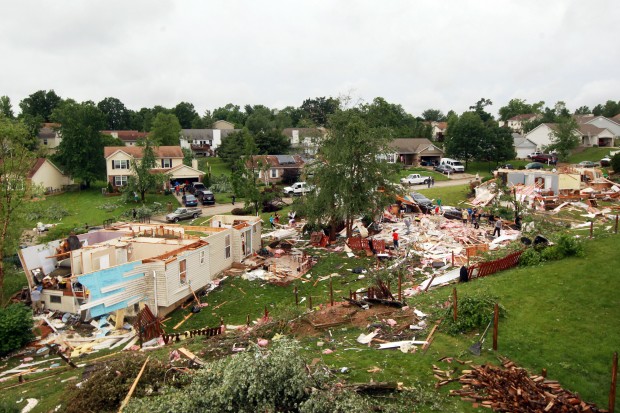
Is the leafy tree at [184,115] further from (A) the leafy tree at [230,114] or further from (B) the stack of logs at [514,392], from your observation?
(B) the stack of logs at [514,392]

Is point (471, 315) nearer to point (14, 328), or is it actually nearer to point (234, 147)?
point (14, 328)

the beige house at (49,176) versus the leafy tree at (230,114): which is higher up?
the leafy tree at (230,114)

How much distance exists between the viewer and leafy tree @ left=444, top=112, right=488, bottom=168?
59969 millimetres

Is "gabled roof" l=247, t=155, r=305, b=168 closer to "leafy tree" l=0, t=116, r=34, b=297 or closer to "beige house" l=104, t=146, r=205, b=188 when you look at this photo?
"beige house" l=104, t=146, r=205, b=188

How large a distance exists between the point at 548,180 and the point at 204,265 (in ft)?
99.2

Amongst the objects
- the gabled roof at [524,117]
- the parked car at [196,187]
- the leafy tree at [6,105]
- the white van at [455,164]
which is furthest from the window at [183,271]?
the gabled roof at [524,117]

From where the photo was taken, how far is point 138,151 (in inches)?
2233

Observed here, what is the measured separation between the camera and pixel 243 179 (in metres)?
40.5

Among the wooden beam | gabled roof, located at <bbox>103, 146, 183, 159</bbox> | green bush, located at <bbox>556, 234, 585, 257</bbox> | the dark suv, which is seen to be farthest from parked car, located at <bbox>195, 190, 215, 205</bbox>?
the dark suv

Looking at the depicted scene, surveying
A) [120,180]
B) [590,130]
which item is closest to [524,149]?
[590,130]

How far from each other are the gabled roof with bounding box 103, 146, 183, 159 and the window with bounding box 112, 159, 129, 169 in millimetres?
915

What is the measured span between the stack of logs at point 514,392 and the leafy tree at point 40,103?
121761 millimetres

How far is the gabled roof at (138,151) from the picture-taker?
54797 millimetres

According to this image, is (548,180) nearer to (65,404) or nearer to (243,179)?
(243,179)
